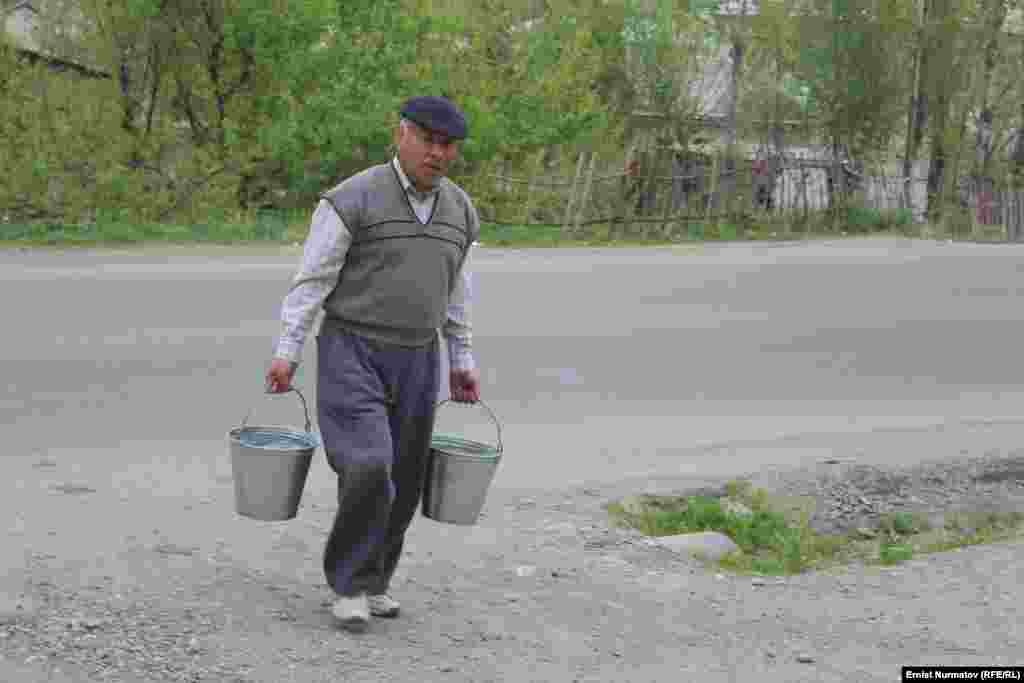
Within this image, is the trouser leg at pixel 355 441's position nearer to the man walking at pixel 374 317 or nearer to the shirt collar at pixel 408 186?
the man walking at pixel 374 317

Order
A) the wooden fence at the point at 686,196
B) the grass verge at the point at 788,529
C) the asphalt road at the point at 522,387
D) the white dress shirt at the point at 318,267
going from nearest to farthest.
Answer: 1. the white dress shirt at the point at 318,267
2. the asphalt road at the point at 522,387
3. the grass verge at the point at 788,529
4. the wooden fence at the point at 686,196

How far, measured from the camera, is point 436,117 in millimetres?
5168

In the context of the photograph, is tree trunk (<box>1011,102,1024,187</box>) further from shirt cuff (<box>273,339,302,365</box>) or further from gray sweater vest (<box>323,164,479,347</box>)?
shirt cuff (<box>273,339,302,365</box>)

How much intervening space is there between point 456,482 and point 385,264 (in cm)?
81

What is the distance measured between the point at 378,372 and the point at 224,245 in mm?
13536

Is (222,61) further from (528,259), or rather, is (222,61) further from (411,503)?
(411,503)

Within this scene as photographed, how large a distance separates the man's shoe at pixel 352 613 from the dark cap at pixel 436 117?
1.52 metres

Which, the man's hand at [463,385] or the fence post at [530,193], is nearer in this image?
the man's hand at [463,385]

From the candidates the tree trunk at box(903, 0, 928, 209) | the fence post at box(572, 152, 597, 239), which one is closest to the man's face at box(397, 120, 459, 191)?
the fence post at box(572, 152, 597, 239)

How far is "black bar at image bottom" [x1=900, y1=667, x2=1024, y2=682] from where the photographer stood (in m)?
5.23

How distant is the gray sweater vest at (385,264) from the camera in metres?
5.20

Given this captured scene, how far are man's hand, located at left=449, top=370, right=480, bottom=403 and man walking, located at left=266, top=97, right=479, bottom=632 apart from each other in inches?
9.9

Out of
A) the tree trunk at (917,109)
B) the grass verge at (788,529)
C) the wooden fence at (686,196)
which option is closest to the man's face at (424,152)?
the grass verge at (788,529)

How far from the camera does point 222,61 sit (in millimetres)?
21766
